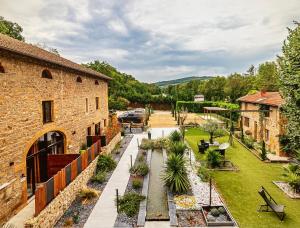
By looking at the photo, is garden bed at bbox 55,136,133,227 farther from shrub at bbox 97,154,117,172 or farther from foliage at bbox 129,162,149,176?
foliage at bbox 129,162,149,176

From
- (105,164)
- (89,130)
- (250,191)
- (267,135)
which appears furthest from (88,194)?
(267,135)

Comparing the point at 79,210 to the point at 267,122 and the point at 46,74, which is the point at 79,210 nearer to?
the point at 46,74

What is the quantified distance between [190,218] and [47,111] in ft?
30.8

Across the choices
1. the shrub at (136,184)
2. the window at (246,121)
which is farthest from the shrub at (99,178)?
the window at (246,121)

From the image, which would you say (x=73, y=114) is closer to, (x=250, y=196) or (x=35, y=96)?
(x=35, y=96)

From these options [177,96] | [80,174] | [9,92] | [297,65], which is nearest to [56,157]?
[80,174]

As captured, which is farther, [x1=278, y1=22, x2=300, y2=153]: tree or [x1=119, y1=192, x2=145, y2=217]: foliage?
[x1=119, y1=192, x2=145, y2=217]: foliage

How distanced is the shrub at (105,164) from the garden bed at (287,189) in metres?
10.4

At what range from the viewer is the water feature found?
11.4 metres

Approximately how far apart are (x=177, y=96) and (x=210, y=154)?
175 feet

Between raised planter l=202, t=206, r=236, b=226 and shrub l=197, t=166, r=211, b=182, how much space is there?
162 inches

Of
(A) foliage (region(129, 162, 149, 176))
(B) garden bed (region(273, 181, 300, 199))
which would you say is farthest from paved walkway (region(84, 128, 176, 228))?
(B) garden bed (region(273, 181, 300, 199))

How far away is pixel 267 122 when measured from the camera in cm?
2434

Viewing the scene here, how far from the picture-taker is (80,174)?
1428 centimetres
